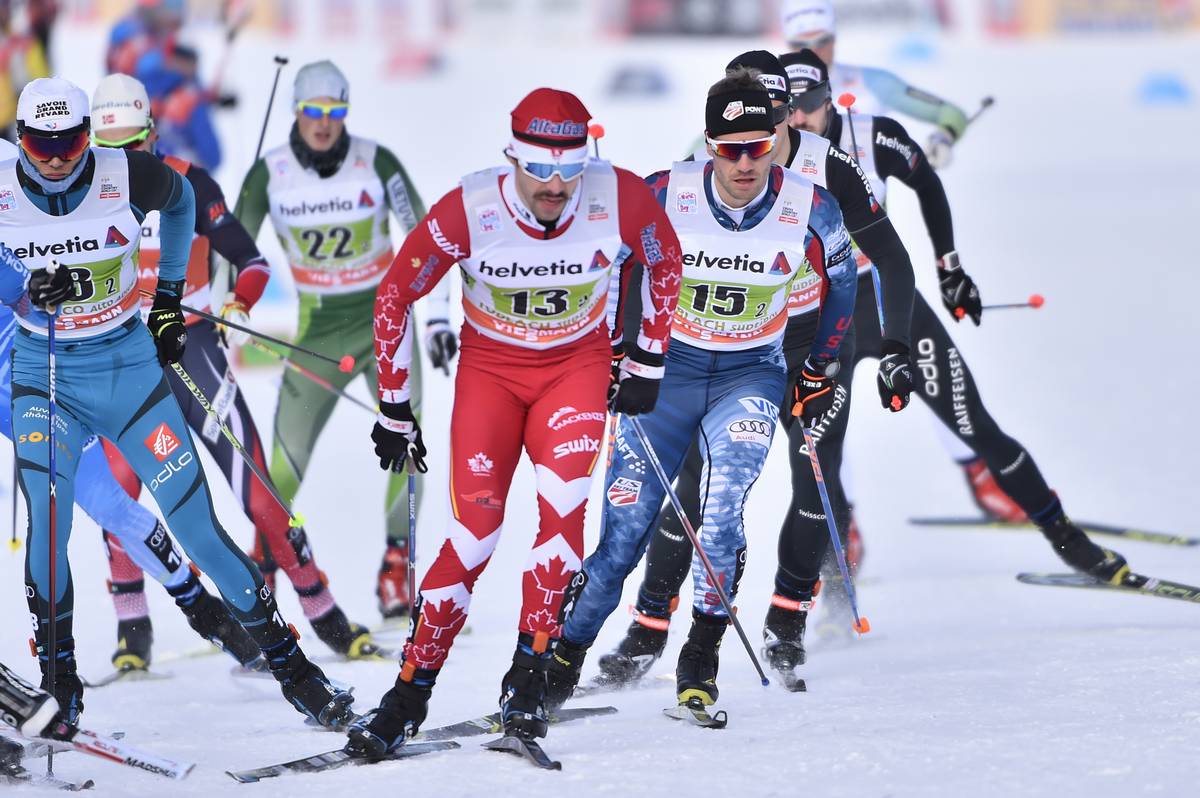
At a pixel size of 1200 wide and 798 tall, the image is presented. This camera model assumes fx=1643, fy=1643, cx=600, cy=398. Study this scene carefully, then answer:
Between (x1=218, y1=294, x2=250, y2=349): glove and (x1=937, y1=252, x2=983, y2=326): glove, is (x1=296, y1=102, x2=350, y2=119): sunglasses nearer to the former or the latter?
(x1=218, y1=294, x2=250, y2=349): glove

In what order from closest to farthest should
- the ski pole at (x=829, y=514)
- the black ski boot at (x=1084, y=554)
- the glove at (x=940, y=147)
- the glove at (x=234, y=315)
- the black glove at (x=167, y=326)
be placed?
the black glove at (x=167, y=326) → the ski pole at (x=829, y=514) → the glove at (x=234, y=315) → the black ski boot at (x=1084, y=554) → the glove at (x=940, y=147)

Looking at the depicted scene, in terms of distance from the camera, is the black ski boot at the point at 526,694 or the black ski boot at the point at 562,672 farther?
the black ski boot at the point at 562,672

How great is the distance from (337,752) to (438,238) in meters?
1.66

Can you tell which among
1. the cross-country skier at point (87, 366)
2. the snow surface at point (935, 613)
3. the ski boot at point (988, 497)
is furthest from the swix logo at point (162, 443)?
the ski boot at point (988, 497)

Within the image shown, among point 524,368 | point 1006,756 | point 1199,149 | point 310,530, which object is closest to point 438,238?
point 524,368

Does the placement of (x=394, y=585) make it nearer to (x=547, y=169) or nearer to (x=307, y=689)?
(x=307, y=689)

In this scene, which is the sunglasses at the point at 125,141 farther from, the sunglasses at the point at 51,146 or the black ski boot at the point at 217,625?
the black ski boot at the point at 217,625

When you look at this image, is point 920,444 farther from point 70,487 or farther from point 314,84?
point 70,487

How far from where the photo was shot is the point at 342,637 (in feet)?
23.0

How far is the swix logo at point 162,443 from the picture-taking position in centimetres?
569

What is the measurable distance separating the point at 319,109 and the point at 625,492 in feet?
9.21

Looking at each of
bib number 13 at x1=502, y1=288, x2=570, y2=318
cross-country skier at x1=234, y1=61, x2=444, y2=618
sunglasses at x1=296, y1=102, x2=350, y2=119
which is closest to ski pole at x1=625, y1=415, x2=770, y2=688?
bib number 13 at x1=502, y1=288, x2=570, y2=318

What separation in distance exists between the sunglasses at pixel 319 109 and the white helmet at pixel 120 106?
0.80 metres

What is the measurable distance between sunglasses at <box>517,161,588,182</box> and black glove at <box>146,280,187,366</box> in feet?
5.22
